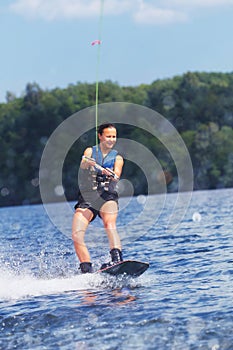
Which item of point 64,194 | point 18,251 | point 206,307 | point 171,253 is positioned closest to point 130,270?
point 206,307

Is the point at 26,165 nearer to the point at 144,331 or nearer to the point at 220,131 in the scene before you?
the point at 220,131

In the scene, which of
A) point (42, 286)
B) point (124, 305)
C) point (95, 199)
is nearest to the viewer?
point (124, 305)

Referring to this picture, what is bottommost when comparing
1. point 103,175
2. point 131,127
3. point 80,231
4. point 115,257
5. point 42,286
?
point 42,286

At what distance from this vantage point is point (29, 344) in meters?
→ 7.54

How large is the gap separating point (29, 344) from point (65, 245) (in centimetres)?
1260

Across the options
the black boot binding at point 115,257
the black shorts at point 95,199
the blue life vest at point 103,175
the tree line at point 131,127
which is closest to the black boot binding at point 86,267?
the black boot binding at point 115,257

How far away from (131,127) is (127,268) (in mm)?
88345

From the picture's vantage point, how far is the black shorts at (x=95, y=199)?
11.0 metres

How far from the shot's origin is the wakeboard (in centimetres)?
1060

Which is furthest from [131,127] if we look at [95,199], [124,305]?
[124,305]

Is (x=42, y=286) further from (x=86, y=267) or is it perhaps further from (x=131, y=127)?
(x=131, y=127)

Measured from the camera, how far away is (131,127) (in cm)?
9869

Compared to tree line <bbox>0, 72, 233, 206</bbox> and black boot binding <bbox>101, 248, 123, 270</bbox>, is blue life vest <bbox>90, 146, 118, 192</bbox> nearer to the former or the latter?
black boot binding <bbox>101, 248, 123, 270</bbox>

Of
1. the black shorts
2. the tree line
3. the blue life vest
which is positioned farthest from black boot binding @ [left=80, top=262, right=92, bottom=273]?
the tree line
